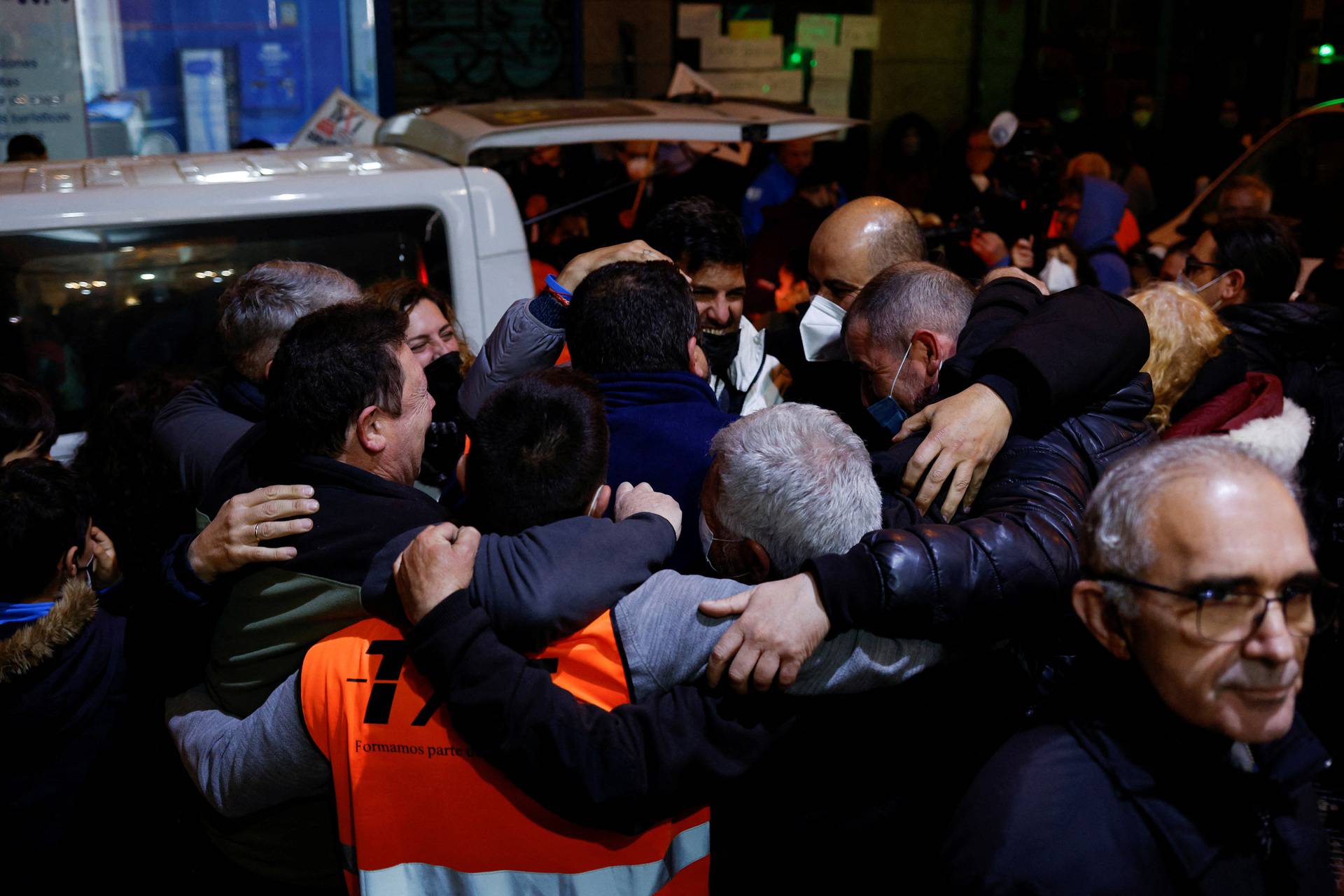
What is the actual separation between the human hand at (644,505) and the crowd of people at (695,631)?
0.08 feet

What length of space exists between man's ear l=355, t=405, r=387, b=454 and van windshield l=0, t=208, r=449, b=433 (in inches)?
71.1

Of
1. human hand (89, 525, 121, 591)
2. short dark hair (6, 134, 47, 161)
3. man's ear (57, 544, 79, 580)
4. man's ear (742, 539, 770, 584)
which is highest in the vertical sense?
short dark hair (6, 134, 47, 161)

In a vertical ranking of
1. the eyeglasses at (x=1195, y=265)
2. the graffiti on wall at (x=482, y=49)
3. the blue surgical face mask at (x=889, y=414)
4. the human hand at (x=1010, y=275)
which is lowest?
the blue surgical face mask at (x=889, y=414)

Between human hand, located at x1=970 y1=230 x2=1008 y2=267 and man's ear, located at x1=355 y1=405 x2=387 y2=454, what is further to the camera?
human hand, located at x1=970 y1=230 x2=1008 y2=267

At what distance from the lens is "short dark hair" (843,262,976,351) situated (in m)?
2.69

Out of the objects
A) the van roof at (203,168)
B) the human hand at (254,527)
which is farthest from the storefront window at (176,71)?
the human hand at (254,527)

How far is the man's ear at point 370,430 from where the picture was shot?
88.5 inches

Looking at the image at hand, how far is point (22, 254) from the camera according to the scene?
146 inches

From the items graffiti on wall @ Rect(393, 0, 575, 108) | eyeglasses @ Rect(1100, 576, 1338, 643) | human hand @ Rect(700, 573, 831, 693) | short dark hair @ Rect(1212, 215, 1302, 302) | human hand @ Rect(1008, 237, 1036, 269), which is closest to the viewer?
eyeglasses @ Rect(1100, 576, 1338, 643)

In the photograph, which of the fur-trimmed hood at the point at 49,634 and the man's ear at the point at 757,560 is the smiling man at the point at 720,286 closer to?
the man's ear at the point at 757,560

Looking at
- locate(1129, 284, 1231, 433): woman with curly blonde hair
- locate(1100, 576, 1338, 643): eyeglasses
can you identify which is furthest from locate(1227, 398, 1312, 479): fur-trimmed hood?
locate(1100, 576, 1338, 643): eyeglasses

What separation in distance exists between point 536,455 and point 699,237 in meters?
1.70

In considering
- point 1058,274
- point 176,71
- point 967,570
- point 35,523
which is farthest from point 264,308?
point 176,71

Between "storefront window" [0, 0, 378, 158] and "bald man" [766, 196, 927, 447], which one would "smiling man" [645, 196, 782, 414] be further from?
"storefront window" [0, 0, 378, 158]
